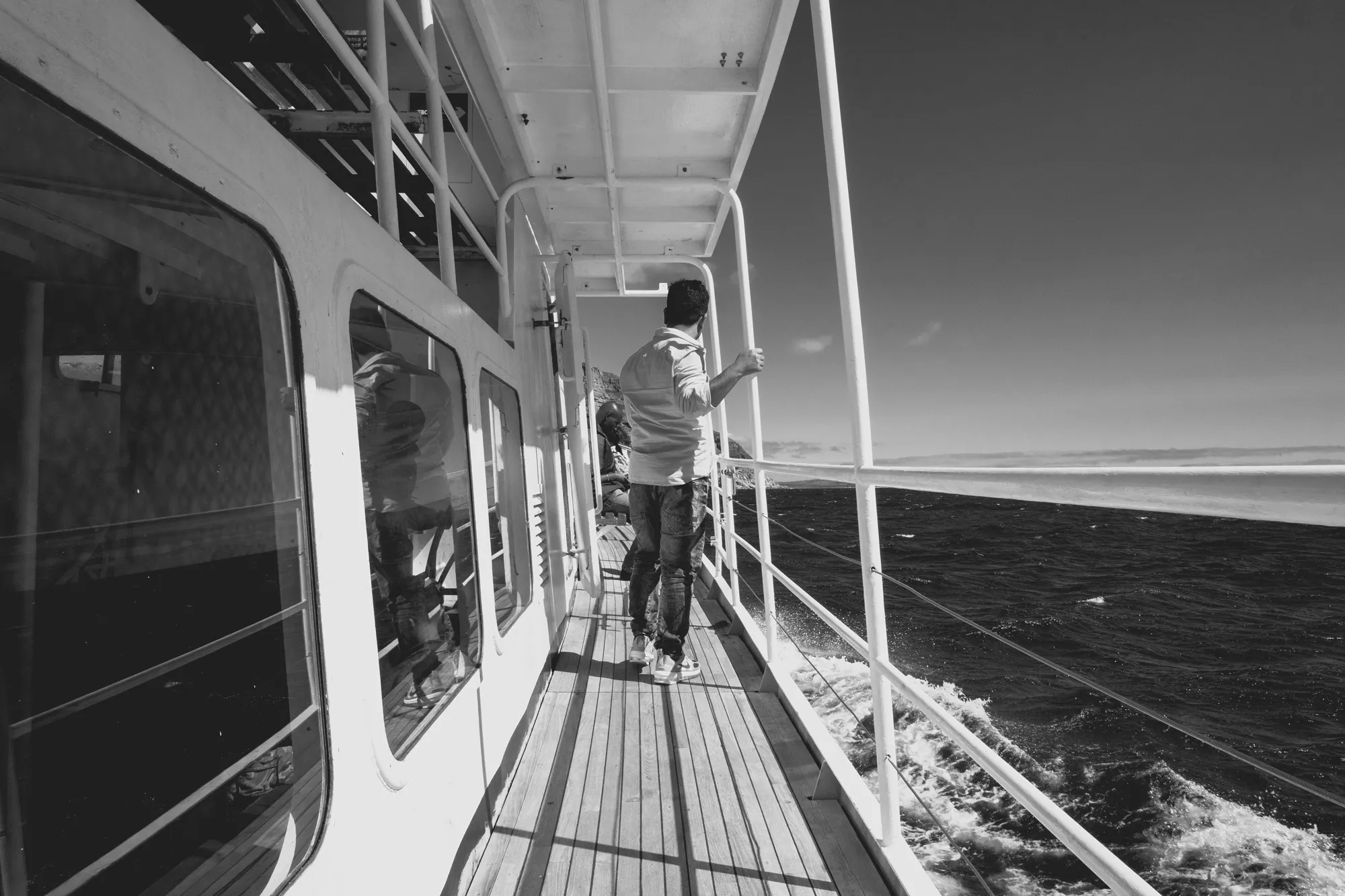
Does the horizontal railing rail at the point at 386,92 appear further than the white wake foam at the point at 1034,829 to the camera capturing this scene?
No

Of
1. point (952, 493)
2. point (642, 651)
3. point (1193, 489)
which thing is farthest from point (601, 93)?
point (1193, 489)

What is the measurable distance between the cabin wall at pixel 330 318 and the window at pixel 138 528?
0.03 meters

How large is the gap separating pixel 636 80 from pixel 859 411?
62.3 inches

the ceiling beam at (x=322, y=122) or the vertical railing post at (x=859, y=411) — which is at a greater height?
the ceiling beam at (x=322, y=122)

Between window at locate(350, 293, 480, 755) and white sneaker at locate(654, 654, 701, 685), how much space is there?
3.00ft

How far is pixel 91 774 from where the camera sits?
95 centimetres

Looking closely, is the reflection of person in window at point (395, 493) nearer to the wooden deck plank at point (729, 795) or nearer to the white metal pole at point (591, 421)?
the wooden deck plank at point (729, 795)

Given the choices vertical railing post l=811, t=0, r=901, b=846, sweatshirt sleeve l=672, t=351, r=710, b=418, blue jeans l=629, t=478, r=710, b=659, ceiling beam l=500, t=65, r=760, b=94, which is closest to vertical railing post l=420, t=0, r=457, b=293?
ceiling beam l=500, t=65, r=760, b=94

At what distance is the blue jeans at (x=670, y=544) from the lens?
7.37 ft

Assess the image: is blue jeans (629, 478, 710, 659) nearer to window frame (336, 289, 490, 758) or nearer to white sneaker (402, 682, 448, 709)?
window frame (336, 289, 490, 758)

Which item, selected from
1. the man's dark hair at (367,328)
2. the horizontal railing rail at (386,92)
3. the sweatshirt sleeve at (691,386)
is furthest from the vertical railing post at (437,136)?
the sweatshirt sleeve at (691,386)

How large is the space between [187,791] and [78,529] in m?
0.52

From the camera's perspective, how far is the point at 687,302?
86.2 inches

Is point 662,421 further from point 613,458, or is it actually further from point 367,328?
point 613,458
